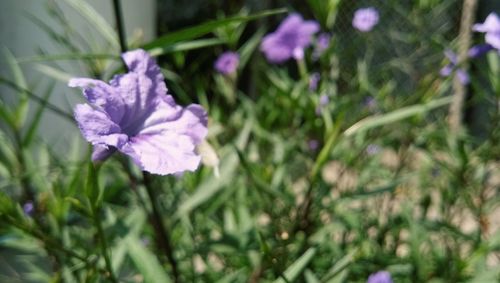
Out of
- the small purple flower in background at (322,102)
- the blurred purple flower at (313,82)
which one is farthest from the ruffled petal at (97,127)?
the blurred purple flower at (313,82)

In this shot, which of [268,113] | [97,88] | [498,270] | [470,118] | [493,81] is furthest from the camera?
[470,118]

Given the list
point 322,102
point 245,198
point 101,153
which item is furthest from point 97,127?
point 245,198

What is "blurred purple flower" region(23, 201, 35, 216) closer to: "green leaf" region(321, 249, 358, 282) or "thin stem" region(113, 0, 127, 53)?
"thin stem" region(113, 0, 127, 53)

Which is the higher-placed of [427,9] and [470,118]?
[427,9]

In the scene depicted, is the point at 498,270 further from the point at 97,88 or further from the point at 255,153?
the point at 97,88

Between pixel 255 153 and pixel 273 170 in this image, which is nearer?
pixel 273 170

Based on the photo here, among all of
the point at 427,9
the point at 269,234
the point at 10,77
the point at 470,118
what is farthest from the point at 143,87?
the point at 470,118
